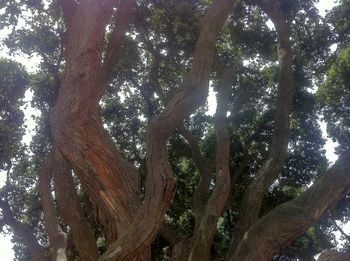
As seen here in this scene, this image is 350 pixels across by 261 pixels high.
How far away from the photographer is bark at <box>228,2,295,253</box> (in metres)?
7.79

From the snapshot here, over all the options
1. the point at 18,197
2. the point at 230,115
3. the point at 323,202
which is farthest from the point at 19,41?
the point at 323,202

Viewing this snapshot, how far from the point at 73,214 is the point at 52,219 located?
105 cm

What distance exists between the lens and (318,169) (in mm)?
13766

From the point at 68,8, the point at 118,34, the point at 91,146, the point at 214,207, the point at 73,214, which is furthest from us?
the point at 214,207

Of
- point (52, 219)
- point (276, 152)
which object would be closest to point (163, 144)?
point (276, 152)

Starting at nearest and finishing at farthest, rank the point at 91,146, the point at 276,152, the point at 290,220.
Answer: the point at 91,146, the point at 290,220, the point at 276,152

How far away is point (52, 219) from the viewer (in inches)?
336

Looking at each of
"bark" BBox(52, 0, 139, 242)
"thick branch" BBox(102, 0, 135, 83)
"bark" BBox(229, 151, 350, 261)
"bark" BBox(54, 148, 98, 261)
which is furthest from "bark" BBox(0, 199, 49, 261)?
"bark" BBox(229, 151, 350, 261)

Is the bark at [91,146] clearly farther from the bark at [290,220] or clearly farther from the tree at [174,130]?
the bark at [290,220]

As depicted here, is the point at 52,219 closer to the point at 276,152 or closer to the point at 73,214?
the point at 73,214

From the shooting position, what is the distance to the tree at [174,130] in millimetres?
5047

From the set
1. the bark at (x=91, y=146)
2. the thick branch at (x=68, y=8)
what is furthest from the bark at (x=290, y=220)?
the thick branch at (x=68, y=8)

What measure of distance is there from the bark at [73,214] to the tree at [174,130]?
2 centimetres

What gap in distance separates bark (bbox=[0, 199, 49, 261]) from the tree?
0.10 feet
